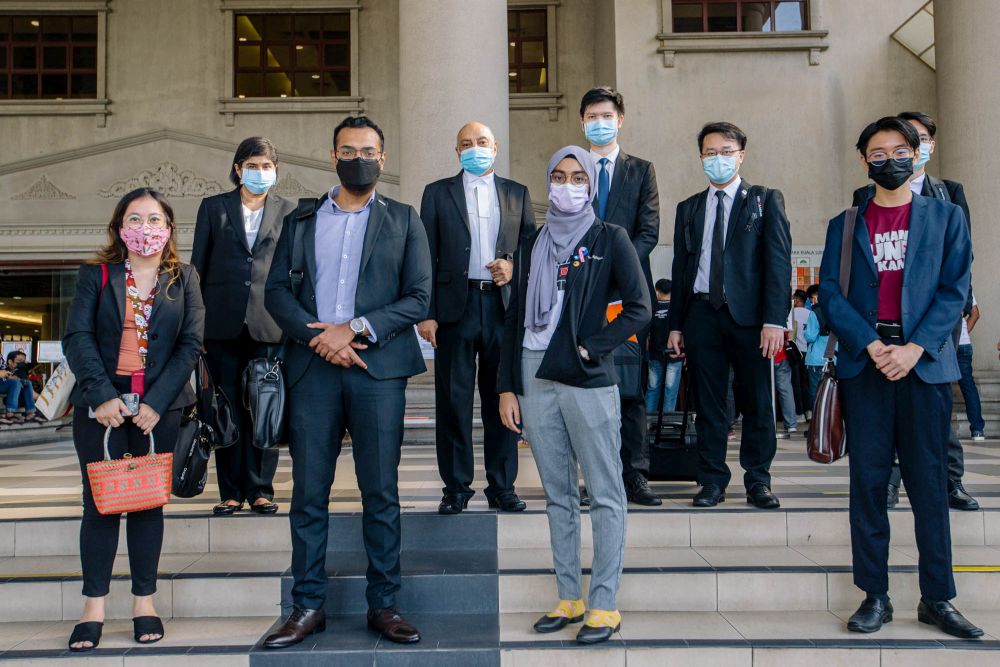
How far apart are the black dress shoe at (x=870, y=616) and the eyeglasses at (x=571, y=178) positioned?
2.19 meters

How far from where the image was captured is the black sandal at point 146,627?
3.51 metres

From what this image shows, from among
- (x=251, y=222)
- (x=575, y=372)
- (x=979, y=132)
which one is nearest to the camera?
(x=575, y=372)

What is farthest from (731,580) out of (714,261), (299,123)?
(299,123)

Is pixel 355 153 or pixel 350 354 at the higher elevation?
pixel 355 153

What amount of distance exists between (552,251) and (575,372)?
1.92ft

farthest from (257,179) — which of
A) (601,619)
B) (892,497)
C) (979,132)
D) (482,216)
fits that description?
(979,132)

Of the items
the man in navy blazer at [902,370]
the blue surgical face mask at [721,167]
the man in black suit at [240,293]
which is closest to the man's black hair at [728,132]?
the blue surgical face mask at [721,167]

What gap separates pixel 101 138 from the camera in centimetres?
1473

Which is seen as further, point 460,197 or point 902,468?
point 460,197

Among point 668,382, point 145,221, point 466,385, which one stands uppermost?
point 145,221

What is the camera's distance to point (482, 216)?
448 centimetres

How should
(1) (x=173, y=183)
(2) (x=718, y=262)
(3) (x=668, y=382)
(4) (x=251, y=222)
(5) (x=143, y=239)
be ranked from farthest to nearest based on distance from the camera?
(1) (x=173, y=183)
(3) (x=668, y=382)
(4) (x=251, y=222)
(2) (x=718, y=262)
(5) (x=143, y=239)

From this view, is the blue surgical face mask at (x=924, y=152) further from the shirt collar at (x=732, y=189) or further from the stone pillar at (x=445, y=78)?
the stone pillar at (x=445, y=78)

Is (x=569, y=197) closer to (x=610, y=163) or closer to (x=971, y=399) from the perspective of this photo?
(x=610, y=163)
